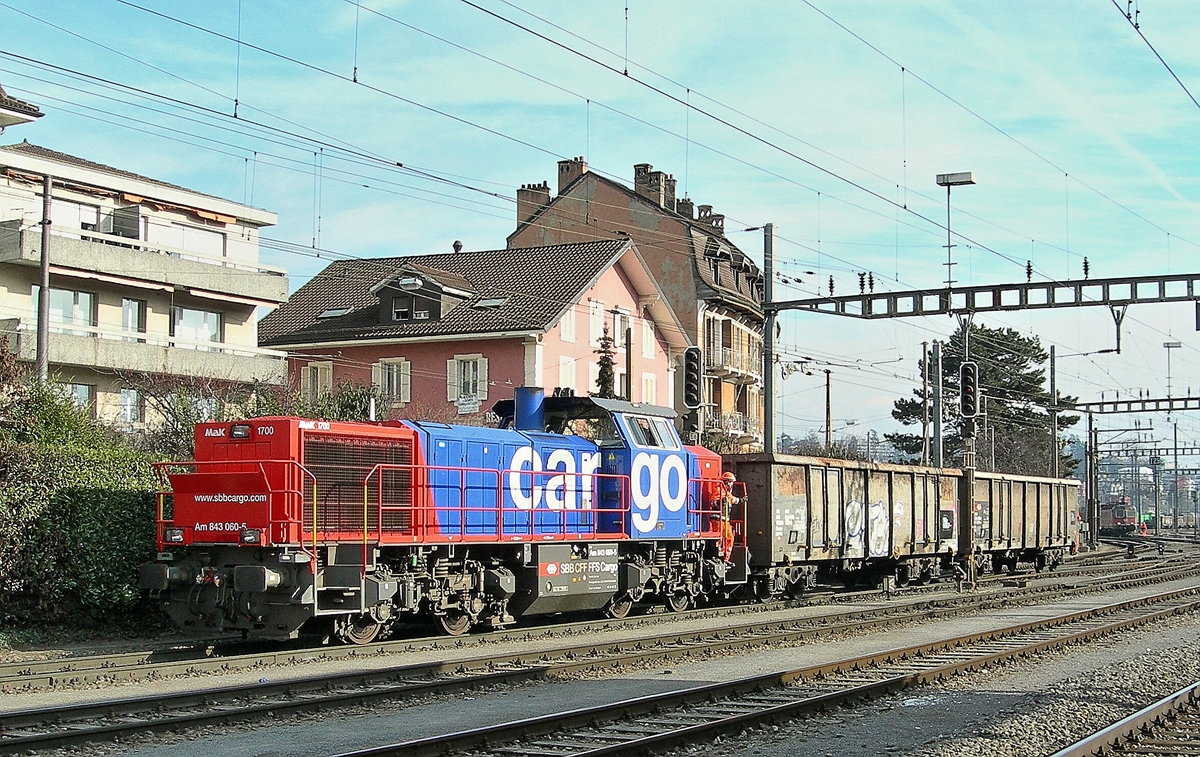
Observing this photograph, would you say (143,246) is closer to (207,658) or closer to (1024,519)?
(207,658)

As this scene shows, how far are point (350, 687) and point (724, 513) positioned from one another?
34.7 ft

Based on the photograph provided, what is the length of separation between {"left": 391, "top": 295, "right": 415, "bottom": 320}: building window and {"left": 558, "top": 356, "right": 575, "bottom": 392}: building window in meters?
5.93

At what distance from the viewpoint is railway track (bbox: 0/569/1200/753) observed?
32.2ft

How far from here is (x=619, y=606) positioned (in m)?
20.1

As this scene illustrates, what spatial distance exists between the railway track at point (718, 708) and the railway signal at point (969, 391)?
10439mm

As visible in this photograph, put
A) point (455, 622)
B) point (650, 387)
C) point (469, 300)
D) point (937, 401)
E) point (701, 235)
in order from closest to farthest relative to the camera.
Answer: point (455, 622) → point (937, 401) → point (469, 300) → point (650, 387) → point (701, 235)

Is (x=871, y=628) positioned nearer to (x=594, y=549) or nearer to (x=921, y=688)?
(x=594, y=549)

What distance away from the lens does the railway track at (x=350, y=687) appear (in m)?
9.81

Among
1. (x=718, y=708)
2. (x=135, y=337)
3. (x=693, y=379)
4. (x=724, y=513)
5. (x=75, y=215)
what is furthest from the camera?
(x=75, y=215)

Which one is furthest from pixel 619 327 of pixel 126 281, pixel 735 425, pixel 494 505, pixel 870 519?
pixel 494 505

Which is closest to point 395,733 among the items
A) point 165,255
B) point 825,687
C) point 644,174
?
point 825,687

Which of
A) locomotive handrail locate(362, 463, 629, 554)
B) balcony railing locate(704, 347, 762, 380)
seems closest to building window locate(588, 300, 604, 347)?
balcony railing locate(704, 347, 762, 380)

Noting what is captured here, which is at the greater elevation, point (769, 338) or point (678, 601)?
point (769, 338)

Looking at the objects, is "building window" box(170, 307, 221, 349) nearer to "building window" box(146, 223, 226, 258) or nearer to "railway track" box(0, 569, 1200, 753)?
"building window" box(146, 223, 226, 258)
